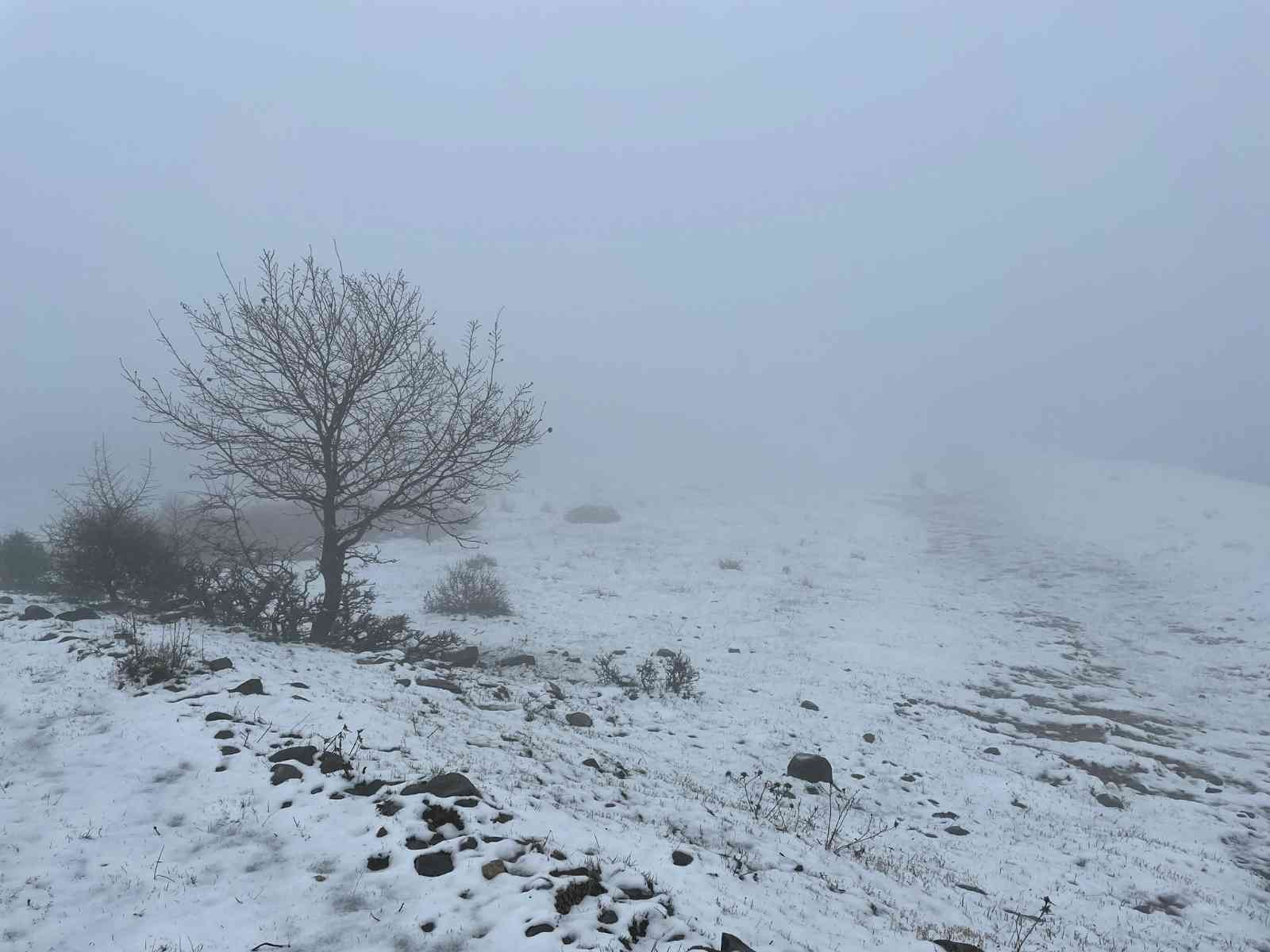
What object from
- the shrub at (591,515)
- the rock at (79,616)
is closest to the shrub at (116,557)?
the rock at (79,616)

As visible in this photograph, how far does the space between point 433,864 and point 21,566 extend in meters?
19.6

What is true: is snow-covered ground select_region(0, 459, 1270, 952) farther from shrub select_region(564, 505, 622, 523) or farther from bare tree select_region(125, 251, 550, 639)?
shrub select_region(564, 505, 622, 523)

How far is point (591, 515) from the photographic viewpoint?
4222 cm

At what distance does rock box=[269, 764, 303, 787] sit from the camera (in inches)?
242

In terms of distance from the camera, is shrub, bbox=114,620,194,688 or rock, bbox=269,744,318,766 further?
shrub, bbox=114,620,194,688

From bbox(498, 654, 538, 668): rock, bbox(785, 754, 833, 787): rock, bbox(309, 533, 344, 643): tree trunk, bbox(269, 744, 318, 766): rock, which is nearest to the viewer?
bbox(269, 744, 318, 766): rock

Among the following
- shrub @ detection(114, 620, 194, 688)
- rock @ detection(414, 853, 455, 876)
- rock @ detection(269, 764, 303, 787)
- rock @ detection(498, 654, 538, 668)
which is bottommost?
rock @ detection(498, 654, 538, 668)

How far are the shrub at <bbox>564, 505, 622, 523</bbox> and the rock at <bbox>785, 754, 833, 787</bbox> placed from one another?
31602 mm

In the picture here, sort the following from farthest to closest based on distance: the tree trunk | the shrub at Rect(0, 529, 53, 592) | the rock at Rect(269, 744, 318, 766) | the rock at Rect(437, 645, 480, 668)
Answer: the shrub at Rect(0, 529, 53, 592)
the rock at Rect(437, 645, 480, 668)
the tree trunk
the rock at Rect(269, 744, 318, 766)

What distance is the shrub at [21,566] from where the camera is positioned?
17469 millimetres

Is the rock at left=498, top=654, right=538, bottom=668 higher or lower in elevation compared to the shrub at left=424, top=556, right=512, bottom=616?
lower

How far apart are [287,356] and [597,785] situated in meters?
9.62

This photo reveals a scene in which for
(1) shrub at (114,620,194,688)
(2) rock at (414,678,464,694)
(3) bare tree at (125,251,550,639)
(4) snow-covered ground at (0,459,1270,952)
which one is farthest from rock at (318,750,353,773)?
(3) bare tree at (125,251,550,639)

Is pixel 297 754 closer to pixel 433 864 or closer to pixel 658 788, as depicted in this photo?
pixel 433 864
